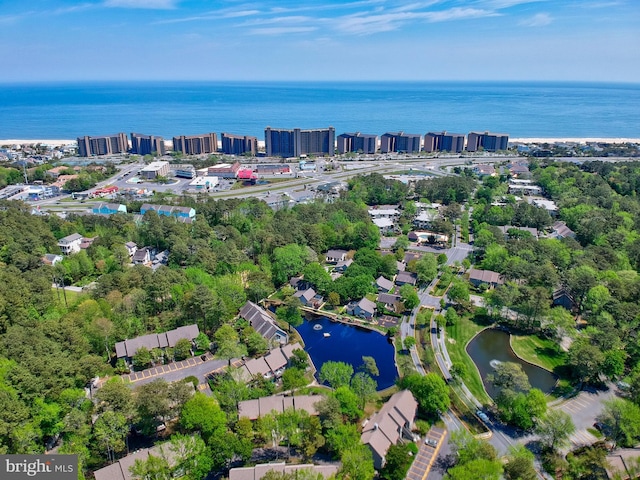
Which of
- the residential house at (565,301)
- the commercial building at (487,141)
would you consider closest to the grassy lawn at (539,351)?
the residential house at (565,301)

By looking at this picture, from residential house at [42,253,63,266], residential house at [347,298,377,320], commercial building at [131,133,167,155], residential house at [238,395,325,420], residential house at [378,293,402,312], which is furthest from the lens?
commercial building at [131,133,167,155]

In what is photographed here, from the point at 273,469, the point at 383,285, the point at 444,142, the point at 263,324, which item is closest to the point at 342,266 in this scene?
the point at 383,285

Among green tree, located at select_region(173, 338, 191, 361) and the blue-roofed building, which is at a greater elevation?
the blue-roofed building

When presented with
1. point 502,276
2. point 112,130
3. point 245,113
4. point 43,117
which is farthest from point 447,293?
point 43,117

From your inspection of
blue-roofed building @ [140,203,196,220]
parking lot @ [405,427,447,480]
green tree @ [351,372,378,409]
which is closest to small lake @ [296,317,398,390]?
green tree @ [351,372,378,409]

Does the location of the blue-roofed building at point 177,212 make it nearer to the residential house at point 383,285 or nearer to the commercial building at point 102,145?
the residential house at point 383,285

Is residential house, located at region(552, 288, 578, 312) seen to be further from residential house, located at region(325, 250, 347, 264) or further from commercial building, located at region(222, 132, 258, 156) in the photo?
commercial building, located at region(222, 132, 258, 156)
